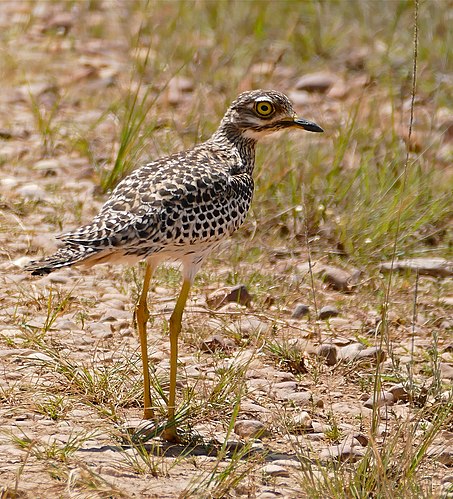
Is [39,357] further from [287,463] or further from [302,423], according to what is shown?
[287,463]

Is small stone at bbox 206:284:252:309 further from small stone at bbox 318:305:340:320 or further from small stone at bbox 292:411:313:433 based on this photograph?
small stone at bbox 292:411:313:433

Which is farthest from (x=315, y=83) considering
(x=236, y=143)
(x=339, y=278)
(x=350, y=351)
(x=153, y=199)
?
(x=153, y=199)

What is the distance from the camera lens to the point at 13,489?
3750mm

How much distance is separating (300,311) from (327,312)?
15cm

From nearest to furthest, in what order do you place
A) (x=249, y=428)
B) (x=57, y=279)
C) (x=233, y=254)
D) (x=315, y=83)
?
(x=249, y=428)
(x=57, y=279)
(x=233, y=254)
(x=315, y=83)

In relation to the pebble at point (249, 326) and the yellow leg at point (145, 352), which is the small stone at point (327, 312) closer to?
the pebble at point (249, 326)

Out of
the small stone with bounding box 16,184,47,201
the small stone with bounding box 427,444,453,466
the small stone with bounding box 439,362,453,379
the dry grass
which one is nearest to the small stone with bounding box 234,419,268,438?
the dry grass

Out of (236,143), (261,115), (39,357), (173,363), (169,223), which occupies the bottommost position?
(39,357)

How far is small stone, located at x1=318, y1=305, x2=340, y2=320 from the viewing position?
5.82m

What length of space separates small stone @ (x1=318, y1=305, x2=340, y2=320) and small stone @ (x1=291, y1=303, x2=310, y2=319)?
0.25 ft

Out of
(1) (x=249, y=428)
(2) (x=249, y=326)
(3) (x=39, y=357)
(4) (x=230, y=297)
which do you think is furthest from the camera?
(4) (x=230, y=297)

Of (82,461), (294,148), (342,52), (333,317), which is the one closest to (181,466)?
(82,461)

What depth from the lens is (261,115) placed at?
522cm

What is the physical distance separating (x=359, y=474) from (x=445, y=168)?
12.9 feet
